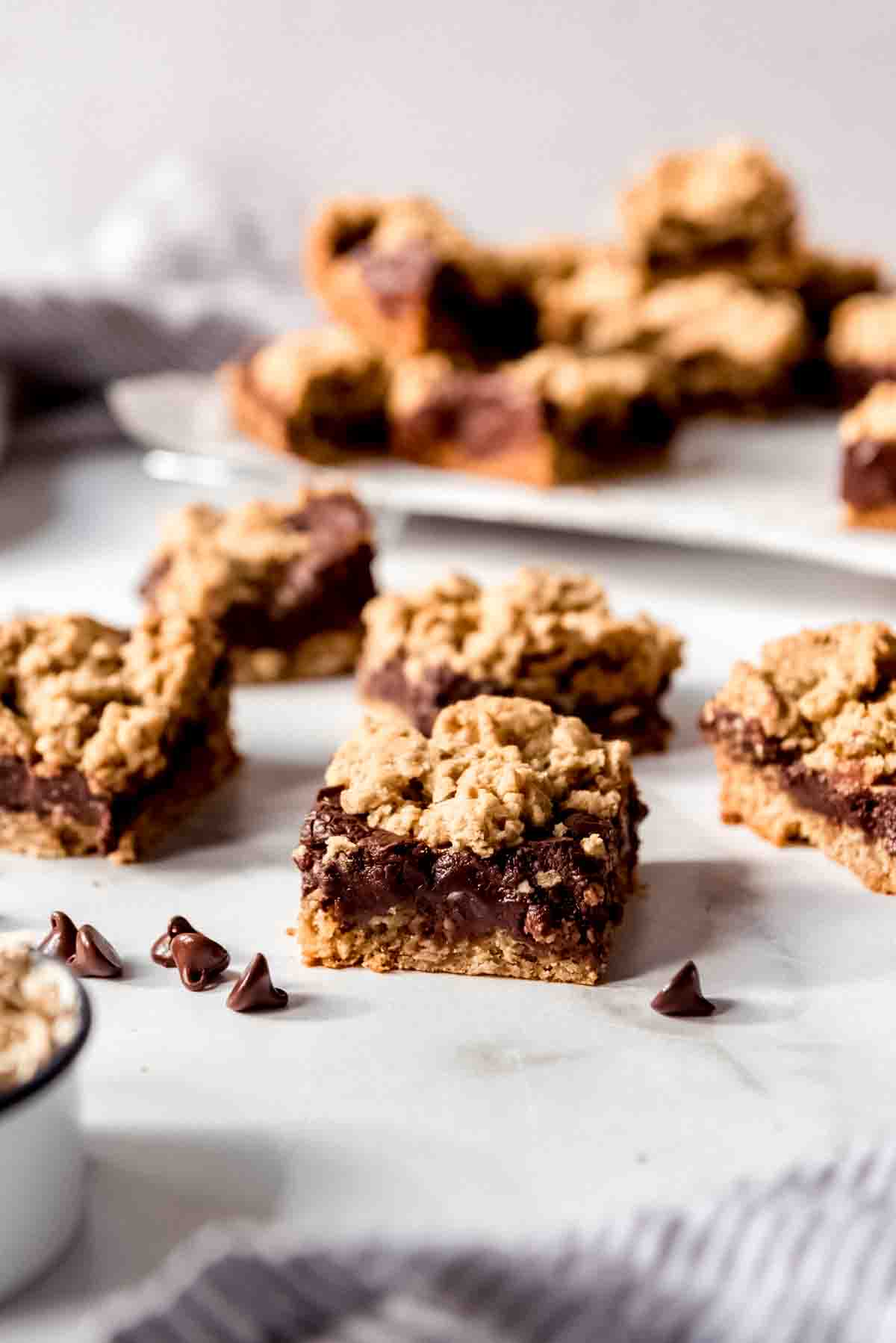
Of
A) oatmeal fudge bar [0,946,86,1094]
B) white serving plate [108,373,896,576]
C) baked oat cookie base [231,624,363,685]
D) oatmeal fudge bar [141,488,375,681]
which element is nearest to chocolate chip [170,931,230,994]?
oatmeal fudge bar [0,946,86,1094]

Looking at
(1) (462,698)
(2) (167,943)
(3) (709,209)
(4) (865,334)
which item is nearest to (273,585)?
(1) (462,698)

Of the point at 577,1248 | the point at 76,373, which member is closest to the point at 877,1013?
the point at 577,1248

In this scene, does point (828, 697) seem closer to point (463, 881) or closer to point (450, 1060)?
point (463, 881)

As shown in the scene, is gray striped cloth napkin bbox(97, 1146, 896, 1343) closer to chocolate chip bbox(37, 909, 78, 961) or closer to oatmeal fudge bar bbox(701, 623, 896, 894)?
chocolate chip bbox(37, 909, 78, 961)

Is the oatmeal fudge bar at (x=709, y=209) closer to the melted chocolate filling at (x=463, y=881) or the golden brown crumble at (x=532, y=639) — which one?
the golden brown crumble at (x=532, y=639)

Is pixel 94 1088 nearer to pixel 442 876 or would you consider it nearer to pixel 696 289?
pixel 442 876
